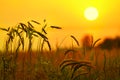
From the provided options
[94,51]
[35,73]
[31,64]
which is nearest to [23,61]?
[31,64]

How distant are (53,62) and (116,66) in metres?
0.62

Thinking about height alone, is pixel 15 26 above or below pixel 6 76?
above

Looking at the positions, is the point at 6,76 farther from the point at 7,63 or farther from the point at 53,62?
the point at 53,62

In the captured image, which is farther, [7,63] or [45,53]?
[45,53]

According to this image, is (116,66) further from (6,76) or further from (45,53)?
(6,76)

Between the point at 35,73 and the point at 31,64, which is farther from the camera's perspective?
the point at 31,64

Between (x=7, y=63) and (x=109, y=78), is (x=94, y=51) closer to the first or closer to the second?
(x=109, y=78)

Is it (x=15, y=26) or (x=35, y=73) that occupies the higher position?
(x=15, y=26)

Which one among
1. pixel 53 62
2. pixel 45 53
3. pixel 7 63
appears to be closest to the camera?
pixel 7 63

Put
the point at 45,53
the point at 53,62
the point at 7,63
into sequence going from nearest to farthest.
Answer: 1. the point at 7,63
2. the point at 53,62
3. the point at 45,53

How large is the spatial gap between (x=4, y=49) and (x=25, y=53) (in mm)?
214

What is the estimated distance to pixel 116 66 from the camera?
398cm

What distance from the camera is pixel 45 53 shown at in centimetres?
389

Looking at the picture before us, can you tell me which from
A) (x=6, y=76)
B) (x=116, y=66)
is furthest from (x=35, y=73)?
(x=116, y=66)
